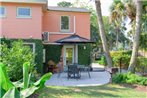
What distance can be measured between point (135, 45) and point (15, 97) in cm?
1545

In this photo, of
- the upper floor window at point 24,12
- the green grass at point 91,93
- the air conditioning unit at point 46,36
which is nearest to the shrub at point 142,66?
the air conditioning unit at point 46,36

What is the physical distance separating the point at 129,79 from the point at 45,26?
41.6ft

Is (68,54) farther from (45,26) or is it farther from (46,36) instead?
(45,26)

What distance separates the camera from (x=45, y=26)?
26.6m

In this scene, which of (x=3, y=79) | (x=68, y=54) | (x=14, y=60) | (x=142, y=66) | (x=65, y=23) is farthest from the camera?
(x=68, y=54)

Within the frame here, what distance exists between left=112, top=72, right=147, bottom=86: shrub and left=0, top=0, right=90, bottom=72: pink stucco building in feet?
22.7

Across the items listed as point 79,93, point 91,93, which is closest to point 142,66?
point 91,93

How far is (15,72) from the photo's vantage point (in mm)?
14922

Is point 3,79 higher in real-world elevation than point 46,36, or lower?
lower

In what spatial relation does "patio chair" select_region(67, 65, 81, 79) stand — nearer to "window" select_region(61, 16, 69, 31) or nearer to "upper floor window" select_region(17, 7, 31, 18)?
"upper floor window" select_region(17, 7, 31, 18)

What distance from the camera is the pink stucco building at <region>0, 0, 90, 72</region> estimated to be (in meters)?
21.3

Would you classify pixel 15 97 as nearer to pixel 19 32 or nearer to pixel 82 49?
pixel 19 32

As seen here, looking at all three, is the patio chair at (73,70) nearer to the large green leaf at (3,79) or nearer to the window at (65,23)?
the window at (65,23)

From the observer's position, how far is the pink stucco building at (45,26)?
69.8ft
